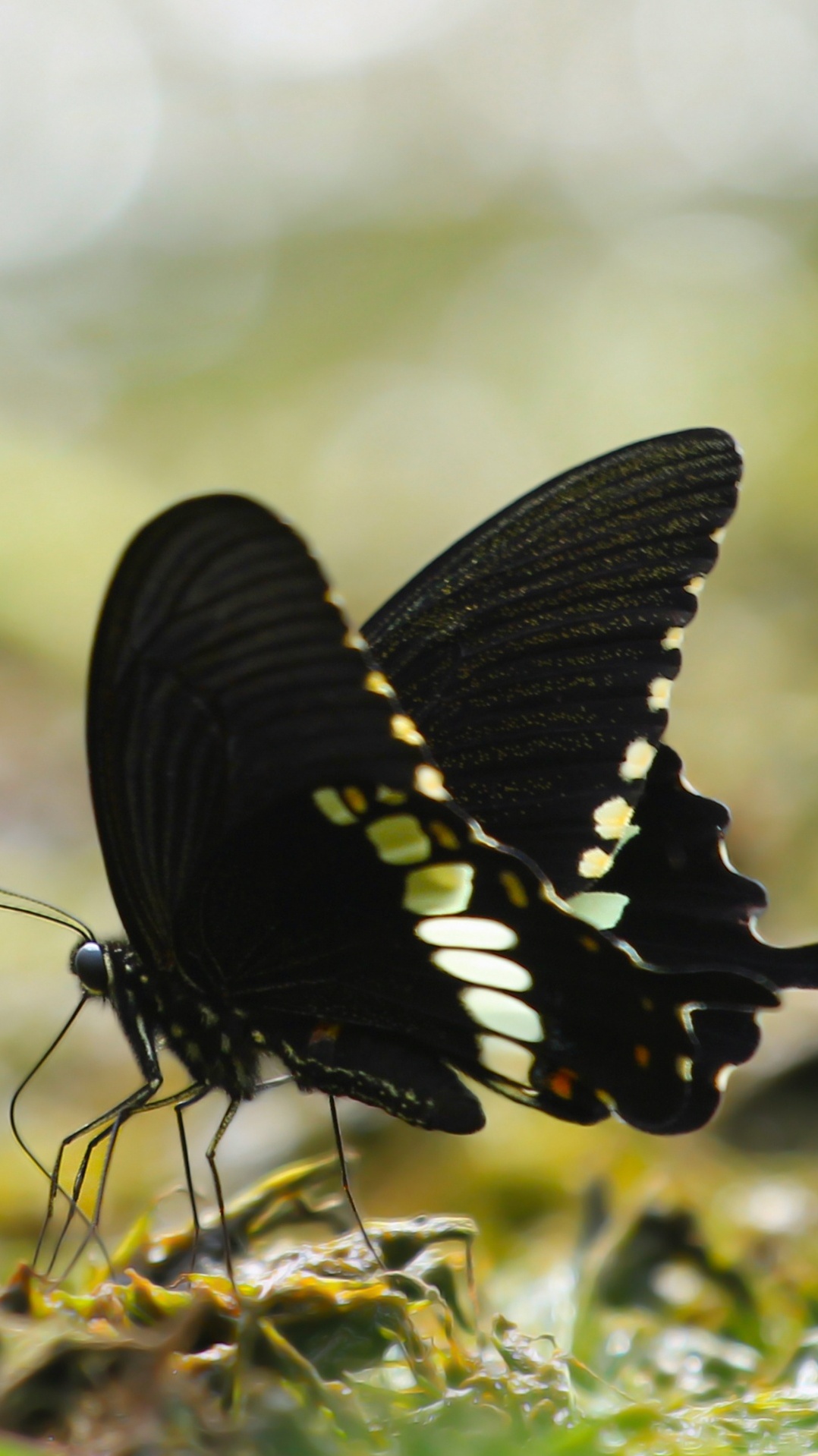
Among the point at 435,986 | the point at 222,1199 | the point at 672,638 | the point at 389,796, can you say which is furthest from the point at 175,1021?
the point at 672,638

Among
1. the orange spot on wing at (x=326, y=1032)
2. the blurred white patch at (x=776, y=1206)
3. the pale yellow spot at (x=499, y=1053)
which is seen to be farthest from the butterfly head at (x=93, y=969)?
the blurred white patch at (x=776, y=1206)

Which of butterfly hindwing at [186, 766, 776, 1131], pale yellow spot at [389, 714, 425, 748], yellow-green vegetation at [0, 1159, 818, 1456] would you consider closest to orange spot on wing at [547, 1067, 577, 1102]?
butterfly hindwing at [186, 766, 776, 1131]

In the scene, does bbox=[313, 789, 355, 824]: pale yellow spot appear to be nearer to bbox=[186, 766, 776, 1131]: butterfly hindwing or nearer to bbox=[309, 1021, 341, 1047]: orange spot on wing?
bbox=[186, 766, 776, 1131]: butterfly hindwing

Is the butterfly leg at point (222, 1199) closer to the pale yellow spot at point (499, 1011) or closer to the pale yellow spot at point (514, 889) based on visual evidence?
the pale yellow spot at point (499, 1011)

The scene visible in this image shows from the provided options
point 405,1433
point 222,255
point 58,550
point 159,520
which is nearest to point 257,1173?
point 405,1433

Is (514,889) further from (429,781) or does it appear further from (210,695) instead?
(210,695)
